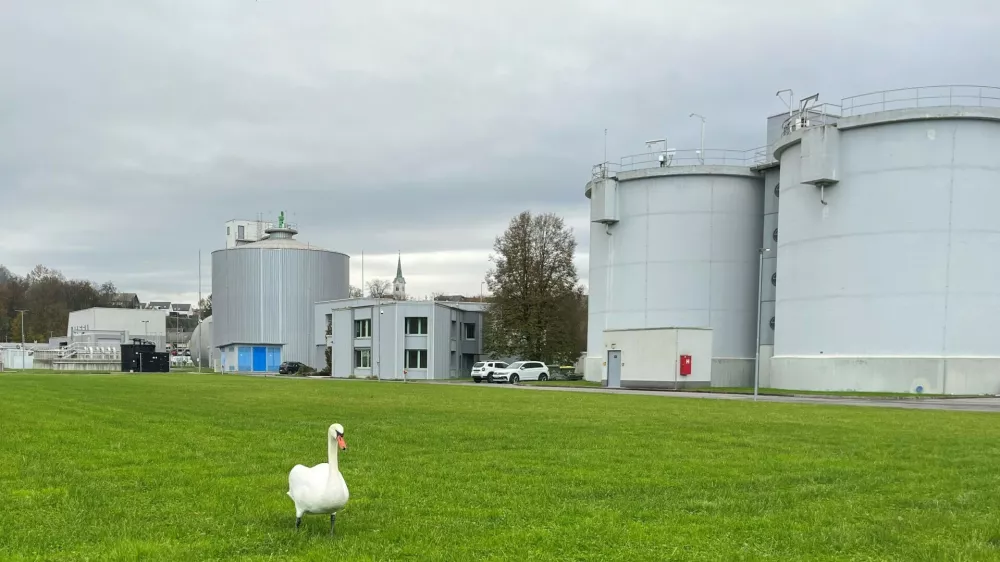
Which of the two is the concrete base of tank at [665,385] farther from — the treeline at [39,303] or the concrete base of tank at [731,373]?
the treeline at [39,303]

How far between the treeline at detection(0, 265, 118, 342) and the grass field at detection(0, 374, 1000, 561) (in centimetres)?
14133

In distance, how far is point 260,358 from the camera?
95.1 m

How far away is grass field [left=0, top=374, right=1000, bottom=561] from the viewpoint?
7.38 m

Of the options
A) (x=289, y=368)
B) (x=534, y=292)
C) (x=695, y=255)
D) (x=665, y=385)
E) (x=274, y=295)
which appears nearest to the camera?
(x=665, y=385)

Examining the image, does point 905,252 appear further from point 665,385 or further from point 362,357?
point 362,357

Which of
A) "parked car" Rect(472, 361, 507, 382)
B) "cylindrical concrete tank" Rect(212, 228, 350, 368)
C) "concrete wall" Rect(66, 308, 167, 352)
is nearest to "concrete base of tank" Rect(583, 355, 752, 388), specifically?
"parked car" Rect(472, 361, 507, 382)

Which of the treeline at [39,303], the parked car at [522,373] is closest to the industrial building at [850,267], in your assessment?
the parked car at [522,373]

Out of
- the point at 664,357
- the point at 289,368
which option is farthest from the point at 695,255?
the point at 289,368

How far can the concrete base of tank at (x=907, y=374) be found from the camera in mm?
42531

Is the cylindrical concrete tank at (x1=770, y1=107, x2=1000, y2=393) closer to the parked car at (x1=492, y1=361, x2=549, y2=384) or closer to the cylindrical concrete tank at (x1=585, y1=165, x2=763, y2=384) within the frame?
the cylindrical concrete tank at (x1=585, y1=165, x2=763, y2=384)

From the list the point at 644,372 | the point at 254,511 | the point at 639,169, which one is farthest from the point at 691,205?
the point at 254,511

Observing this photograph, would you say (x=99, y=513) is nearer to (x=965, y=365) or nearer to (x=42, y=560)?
(x=42, y=560)

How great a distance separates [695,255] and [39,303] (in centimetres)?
12942

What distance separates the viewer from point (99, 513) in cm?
840
